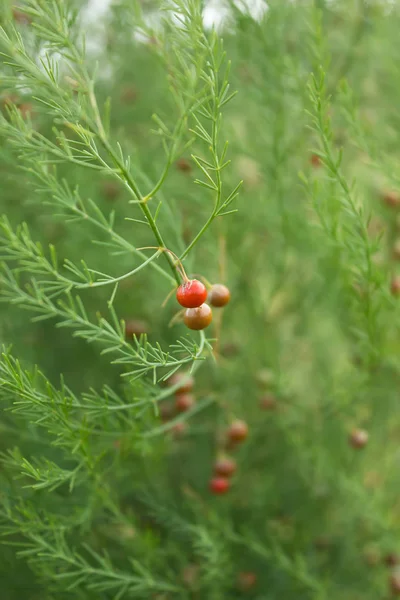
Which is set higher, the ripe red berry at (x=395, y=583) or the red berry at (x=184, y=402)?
the red berry at (x=184, y=402)

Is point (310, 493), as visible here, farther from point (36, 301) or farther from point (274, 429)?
point (36, 301)

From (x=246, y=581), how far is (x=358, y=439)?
25 centimetres

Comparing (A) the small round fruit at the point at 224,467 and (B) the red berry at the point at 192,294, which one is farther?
(A) the small round fruit at the point at 224,467

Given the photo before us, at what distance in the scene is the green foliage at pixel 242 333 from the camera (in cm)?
70

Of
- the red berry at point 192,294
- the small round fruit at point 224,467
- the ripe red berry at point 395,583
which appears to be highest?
the red berry at point 192,294

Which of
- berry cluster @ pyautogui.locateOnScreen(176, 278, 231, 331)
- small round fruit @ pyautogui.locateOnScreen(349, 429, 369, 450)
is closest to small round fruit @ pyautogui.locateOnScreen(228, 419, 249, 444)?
small round fruit @ pyautogui.locateOnScreen(349, 429, 369, 450)

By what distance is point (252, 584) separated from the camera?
0.81 meters

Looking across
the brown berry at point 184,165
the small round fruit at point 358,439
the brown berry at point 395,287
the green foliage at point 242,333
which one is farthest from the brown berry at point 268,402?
the brown berry at point 184,165

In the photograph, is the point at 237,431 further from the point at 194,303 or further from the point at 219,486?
the point at 194,303

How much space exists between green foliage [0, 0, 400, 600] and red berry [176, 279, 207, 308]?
20 centimetres

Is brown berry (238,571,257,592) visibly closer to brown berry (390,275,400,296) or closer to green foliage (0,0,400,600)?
green foliage (0,0,400,600)

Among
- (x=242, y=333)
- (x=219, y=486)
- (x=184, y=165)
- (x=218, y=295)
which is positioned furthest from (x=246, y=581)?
(x=184, y=165)

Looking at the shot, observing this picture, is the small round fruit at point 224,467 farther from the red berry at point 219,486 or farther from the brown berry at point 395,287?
the brown berry at point 395,287

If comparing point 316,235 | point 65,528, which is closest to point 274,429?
point 316,235
